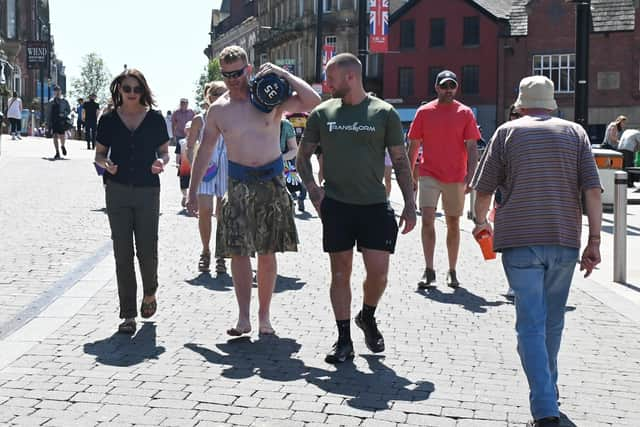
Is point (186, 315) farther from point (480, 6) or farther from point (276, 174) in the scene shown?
point (480, 6)

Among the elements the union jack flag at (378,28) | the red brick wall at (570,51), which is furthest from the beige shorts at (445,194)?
the red brick wall at (570,51)

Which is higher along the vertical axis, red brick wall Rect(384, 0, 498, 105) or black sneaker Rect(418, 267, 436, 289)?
red brick wall Rect(384, 0, 498, 105)

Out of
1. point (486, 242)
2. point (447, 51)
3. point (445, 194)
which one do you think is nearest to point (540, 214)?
point (486, 242)

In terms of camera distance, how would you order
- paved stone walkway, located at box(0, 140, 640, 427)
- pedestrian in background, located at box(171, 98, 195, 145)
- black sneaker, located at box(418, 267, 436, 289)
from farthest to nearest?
pedestrian in background, located at box(171, 98, 195, 145)
black sneaker, located at box(418, 267, 436, 289)
paved stone walkway, located at box(0, 140, 640, 427)

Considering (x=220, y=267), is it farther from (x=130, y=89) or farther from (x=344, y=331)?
(x=344, y=331)

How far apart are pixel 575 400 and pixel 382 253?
1.54 m

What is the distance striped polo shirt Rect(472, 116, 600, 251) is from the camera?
16.1 ft

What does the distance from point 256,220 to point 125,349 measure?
114cm

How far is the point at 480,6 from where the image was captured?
60.7 metres

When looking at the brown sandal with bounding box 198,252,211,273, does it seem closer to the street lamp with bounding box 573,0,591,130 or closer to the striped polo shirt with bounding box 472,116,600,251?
the striped polo shirt with bounding box 472,116,600,251

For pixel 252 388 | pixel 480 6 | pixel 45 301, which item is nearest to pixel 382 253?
pixel 252 388

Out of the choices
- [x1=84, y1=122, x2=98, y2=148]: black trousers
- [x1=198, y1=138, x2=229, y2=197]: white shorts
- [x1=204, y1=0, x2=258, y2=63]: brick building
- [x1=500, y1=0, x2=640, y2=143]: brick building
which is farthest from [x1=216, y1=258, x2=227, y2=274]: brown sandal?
[x1=204, y1=0, x2=258, y2=63]: brick building

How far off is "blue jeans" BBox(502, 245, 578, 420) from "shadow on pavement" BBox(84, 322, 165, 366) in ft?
7.56

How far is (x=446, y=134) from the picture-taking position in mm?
9023
